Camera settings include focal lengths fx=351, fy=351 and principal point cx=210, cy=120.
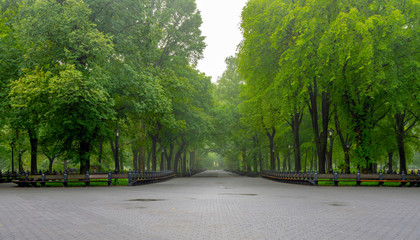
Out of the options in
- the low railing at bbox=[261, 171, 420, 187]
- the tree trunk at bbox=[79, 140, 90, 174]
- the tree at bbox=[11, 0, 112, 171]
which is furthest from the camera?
the tree trunk at bbox=[79, 140, 90, 174]

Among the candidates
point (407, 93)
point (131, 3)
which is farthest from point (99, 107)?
point (407, 93)

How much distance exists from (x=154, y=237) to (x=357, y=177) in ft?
69.9

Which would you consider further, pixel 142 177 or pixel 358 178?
pixel 142 177

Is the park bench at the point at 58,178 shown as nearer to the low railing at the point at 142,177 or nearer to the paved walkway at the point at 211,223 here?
the low railing at the point at 142,177

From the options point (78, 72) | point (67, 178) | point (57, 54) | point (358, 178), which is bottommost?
point (358, 178)

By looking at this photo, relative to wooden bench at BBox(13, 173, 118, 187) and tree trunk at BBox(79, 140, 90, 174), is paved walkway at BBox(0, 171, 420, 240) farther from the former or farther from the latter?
tree trunk at BBox(79, 140, 90, 174)

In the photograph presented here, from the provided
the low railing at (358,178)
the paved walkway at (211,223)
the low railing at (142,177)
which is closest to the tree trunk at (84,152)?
the low railing at (142,177)

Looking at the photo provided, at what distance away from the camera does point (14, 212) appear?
33.6 ft

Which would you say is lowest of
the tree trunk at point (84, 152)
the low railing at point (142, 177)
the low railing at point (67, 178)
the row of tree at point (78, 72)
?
the low railing at point (142, 177)

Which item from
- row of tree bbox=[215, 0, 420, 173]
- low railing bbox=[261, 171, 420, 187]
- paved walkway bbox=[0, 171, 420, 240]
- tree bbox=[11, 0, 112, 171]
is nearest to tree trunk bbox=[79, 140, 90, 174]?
tree bbox=[11, 0, 112, 171]

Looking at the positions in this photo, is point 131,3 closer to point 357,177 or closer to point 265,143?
point 357,177

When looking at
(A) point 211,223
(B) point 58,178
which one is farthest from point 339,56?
(B) point 58,178

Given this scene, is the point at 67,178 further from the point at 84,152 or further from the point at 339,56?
the point at 339,56

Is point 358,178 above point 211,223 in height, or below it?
below
